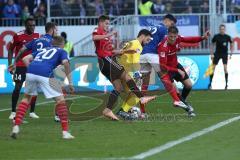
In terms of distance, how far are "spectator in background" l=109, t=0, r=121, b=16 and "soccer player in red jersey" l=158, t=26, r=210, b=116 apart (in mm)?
14428

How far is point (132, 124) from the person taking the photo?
655 inches

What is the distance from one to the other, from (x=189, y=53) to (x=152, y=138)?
624 inches

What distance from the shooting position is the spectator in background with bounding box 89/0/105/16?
32.9 m

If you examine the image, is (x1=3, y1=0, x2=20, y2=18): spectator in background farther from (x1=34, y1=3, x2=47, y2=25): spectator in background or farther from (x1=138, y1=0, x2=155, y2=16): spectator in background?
(x1=138, y1=0, x2=155, y2=16): spectator in background

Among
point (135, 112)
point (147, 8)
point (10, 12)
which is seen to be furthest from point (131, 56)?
point (10, 12)

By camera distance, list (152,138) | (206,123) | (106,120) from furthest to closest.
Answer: (106,120) → (206,123) → (152,138)

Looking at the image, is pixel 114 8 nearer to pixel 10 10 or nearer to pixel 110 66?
pixel 10 10

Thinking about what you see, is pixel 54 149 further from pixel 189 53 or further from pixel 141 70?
pixel 189 53

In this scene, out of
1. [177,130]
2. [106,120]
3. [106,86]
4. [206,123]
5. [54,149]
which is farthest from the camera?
[106,86]

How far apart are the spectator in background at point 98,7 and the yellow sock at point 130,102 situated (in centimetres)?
1507

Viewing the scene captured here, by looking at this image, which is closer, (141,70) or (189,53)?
(141,70)

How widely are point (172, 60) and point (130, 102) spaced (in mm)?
1353

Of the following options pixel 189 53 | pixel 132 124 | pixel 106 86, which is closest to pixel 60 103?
pixel 132 124

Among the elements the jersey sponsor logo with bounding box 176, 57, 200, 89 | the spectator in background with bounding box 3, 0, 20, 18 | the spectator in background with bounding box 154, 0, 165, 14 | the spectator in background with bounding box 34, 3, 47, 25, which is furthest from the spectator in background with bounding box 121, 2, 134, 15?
the jersey sponsor logo with bounding box 176, 57, 200, 89
